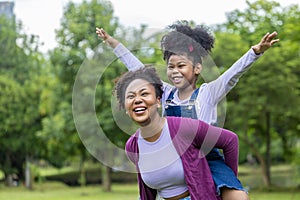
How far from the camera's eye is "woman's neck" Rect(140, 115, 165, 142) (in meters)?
2.91

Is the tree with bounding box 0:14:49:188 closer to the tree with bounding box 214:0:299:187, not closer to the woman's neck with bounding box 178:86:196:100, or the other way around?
the tree with bounding box 214:0:299:187

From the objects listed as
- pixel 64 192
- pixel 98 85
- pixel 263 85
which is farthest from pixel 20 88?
pixel 98 85

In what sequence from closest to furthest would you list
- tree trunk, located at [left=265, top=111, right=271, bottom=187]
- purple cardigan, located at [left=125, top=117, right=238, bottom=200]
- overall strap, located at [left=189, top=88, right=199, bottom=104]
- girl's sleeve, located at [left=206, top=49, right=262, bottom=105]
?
purple cardigan, located at [left=125, top=117, right=238, bottom=200], girl's sleeve, located at [left=206, top=49, right=262, bottom=105], overall strap, located at [left=189, top=88, right=199, bottom=104], tree trunk, located at [left=265, top=111, right=271, bottom=187]

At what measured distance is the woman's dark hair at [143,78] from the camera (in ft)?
9.65

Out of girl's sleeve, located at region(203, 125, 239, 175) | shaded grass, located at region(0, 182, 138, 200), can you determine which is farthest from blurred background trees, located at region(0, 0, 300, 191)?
girl's sleeve, located at region(203, 125, 239, 175)

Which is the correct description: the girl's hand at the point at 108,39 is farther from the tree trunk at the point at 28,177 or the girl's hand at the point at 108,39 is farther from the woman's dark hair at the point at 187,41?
the tree trunk at the point at 28,177

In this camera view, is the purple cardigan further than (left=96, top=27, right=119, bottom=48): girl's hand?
No

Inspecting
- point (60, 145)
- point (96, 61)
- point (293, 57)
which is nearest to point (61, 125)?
point (60, 145)

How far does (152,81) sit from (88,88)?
2.60ft

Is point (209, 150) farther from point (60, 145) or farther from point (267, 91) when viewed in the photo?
point (60, 145)

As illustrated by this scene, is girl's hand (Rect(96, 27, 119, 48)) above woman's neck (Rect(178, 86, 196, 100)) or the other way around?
above

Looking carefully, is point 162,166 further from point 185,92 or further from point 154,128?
point 185,92

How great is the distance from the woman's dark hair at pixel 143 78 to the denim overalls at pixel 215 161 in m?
0.30

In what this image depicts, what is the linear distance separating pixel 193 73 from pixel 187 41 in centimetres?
20
